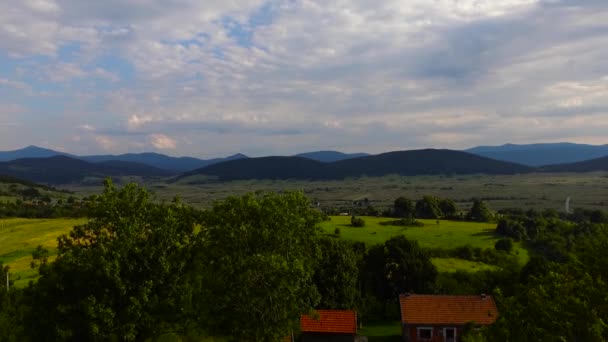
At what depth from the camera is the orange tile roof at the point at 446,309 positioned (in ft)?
182

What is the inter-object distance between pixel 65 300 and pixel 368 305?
1908 inches

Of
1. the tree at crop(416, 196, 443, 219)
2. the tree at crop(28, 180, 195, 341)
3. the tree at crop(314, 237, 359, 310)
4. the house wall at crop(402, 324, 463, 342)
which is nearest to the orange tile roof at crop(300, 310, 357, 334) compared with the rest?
the tree at crop(314, 237, 359, 310)

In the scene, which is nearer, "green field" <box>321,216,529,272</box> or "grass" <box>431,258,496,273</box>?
"grass" <box>431,258,496,273</box>

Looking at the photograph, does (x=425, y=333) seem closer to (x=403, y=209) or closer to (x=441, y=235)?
(x=441, y=235)

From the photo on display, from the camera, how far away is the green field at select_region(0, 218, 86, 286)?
85.4 metres

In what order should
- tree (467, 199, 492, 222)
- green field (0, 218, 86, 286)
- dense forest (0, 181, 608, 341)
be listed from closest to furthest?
dense forest (0, 181, 608, 341) → green field (0, 218, 86, 286) → tree (467, 199, 492, 222)

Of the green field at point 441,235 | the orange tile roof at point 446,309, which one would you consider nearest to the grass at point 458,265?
the green field at point 441,235

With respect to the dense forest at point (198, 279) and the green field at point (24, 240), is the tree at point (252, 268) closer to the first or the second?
the dense forest at point (198, 279)

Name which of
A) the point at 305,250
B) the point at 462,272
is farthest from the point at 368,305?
the point at 305,250

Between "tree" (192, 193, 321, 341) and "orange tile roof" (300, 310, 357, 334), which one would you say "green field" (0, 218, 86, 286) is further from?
"tree" (192, 193, 321, 341)

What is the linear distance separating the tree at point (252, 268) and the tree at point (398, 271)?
127ft

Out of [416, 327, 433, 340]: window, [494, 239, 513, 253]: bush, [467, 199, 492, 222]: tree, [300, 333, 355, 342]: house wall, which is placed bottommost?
[416, 327, 433, 340]: window

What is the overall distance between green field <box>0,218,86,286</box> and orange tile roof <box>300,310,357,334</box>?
46.1 metres

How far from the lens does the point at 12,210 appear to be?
175 metres
